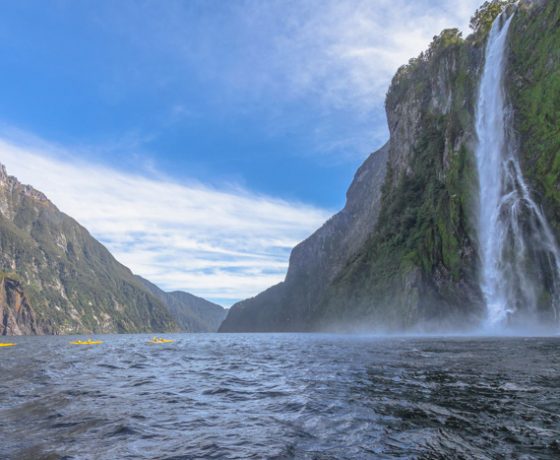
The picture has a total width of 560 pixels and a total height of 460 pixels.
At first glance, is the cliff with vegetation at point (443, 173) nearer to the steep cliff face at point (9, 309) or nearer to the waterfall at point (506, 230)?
the waterfall at point (506, 230)

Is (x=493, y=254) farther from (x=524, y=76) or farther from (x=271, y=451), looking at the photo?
(x=271, y=451)

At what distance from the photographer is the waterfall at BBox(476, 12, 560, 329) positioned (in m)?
53.9

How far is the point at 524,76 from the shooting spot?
210ft

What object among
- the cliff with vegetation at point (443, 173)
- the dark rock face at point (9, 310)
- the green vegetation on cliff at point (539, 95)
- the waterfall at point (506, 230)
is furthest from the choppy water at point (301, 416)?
the dark rock face at point (9, 310)

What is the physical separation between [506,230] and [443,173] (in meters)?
31.5

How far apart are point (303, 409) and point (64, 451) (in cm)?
644

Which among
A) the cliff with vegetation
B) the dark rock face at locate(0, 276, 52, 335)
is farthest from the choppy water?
the dark rock face at locate(0, 276, 52, 335)

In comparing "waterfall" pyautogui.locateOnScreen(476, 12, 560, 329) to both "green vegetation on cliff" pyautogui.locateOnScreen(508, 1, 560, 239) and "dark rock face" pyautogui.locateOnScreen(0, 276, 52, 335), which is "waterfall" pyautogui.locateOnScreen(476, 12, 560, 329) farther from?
"dark rock face" pyautogui.locateOnScreen(0, 276, 52, 335)

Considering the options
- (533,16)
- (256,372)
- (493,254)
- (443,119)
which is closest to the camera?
(256,372)

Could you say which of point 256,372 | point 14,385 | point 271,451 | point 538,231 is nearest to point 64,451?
point 271,451

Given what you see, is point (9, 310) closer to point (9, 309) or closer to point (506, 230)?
point (9, 309)

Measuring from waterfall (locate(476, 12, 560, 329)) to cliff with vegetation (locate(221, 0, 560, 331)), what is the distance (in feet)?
6.24

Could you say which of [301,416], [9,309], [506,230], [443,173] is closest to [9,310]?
[9,309]

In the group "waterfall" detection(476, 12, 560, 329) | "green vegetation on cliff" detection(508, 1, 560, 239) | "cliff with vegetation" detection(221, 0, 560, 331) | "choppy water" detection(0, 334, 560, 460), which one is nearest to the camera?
"choppy water" detection(0, 334, 560, 460)
